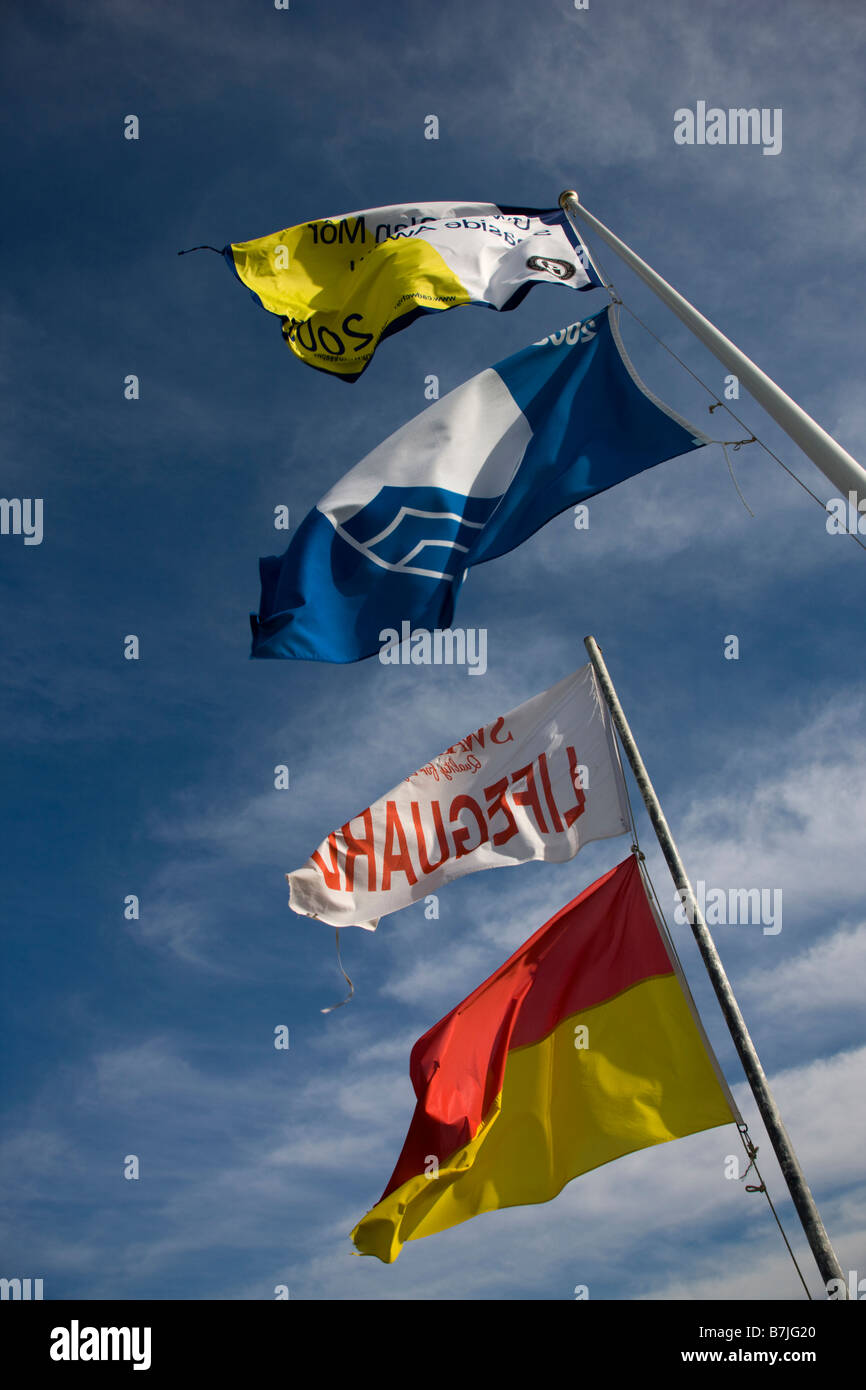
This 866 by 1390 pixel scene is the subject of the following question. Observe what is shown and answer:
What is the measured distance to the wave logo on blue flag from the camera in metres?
10.1

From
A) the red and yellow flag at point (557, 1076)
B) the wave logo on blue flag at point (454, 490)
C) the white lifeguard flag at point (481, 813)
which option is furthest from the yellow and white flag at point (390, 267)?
the red and yellow flag at point (557, 1076)

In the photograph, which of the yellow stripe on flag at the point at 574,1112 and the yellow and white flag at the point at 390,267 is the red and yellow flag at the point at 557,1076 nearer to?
the yellow stripe on flag at the point at 574,1112

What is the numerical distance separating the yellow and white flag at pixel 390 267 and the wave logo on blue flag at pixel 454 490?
0.90m

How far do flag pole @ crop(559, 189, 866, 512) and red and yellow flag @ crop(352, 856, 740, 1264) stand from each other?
16.8 ft

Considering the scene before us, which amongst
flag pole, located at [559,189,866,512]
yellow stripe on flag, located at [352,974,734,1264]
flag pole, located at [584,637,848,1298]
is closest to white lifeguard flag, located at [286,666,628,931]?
flag pole, located at [584,637,848,1298]

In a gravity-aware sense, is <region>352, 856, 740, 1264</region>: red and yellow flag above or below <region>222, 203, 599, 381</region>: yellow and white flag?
below

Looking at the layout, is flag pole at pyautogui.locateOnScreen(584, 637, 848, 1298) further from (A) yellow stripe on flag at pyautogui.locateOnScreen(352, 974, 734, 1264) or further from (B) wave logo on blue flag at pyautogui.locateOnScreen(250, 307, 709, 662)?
(B) wave logo on blue flag at pyautogui.locateOnScreen(250, 307, 709, 662)

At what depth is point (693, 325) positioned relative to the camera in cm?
790

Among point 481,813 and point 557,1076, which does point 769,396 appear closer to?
point 481,813

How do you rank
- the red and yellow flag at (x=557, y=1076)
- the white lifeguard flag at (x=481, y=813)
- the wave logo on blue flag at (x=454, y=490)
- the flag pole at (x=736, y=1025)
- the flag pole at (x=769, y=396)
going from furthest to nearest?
the white lifeguard flag at (x=481, y=813) < the wave logo on blue flag at (x=454, y=490) < the red and yellow flag at (x=557, y=1076) < the flag pole at (x=736, y=1025) < the flag pole at (x=769, y=396)

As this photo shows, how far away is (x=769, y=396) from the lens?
6.87 m

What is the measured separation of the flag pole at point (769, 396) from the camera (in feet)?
19.9
